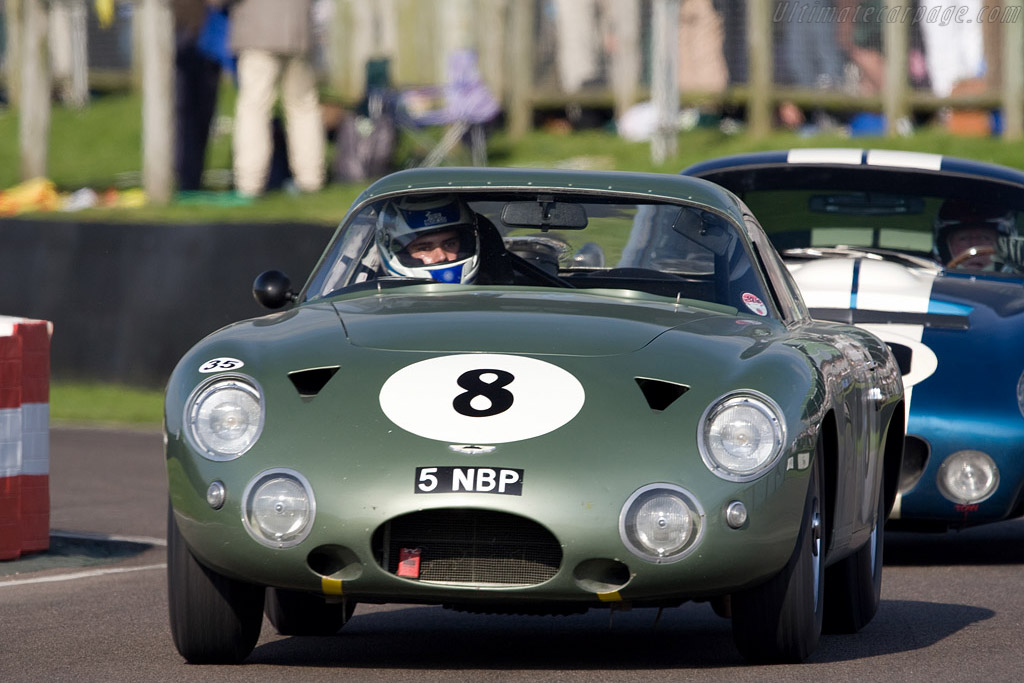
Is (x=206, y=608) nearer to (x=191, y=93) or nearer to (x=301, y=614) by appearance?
(x=301, y=614)

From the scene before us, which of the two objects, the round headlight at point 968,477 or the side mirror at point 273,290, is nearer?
the side mirror at point 273,290

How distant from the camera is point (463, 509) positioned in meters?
4.83

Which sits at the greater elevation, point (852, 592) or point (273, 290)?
point (273, 290)

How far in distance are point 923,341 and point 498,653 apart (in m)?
2.73

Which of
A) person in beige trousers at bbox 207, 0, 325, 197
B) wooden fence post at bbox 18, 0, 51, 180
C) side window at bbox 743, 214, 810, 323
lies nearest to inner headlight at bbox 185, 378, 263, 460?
side window at bbox 743, 214, 810, 323

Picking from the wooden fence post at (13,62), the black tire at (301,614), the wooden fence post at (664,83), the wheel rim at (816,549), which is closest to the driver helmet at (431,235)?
the black tire at (301,614)

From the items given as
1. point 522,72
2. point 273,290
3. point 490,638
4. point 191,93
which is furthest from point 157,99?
point 490,638

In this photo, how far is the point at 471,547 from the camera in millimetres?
4938

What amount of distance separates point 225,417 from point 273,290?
4.05 feet

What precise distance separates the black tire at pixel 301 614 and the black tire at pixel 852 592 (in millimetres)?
1406

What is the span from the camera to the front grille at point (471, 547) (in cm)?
492

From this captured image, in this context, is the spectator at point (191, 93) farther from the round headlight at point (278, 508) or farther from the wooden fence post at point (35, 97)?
the round headlight at point (278, 508)

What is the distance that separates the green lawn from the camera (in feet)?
Result: 46.2

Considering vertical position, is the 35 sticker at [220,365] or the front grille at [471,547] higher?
the 35 sticker at [220,365]
